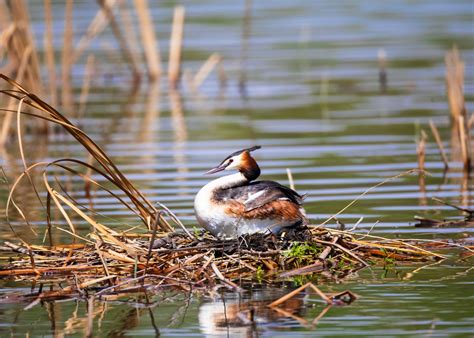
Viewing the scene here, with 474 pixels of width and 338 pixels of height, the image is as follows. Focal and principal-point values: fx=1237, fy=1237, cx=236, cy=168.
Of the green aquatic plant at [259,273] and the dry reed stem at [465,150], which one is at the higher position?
the dry reed stem at [465,150]

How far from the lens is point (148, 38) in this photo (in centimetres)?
2105

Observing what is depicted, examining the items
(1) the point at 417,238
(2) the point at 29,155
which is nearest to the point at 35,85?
(2) the point at 29,155

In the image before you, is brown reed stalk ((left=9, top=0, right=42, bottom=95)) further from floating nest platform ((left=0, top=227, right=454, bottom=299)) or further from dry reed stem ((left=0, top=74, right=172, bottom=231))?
floating nest platform ((left=0, top=227, right=454, bottom=299))

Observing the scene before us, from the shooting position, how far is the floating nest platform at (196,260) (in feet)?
25.8

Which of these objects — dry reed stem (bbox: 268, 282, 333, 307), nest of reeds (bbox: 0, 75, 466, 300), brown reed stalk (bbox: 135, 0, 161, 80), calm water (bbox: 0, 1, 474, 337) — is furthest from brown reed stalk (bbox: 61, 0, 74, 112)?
dry reed stem (bbox: 268, 282, 333, 307)

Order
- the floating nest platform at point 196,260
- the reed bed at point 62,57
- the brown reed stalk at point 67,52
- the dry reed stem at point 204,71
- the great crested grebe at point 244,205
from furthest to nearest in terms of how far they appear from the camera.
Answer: the dry reed stem at point 204,71, the brown reed stalk at point 67,52, the reed bed at point 62,57, the great crested grebe at point 244,205, the floating nest platform at point 196,260

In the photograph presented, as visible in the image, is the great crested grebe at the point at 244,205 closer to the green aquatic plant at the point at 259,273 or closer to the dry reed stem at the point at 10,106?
the green aquatic plant at the point at 259,273

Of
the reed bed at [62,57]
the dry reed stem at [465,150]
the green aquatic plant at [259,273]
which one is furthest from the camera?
the reed bed at [62,57]

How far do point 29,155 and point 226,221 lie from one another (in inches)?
273

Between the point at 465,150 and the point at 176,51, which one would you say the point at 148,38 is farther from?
the point at 465,150

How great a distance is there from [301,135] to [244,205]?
745cm

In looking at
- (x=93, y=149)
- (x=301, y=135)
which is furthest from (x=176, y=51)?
(x=93, y=149)

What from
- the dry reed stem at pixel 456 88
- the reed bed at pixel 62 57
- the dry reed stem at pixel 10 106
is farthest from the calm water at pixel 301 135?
the dry reed stem at pixel 456 88

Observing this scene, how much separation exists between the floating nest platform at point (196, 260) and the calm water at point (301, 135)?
269 mm
